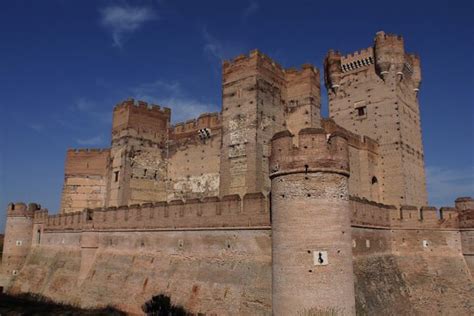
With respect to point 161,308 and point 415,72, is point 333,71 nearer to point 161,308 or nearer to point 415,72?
point 415,72

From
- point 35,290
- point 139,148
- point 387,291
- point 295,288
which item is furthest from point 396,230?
point 35,290

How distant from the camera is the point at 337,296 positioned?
988 cm

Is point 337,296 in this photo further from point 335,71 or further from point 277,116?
point 335,71

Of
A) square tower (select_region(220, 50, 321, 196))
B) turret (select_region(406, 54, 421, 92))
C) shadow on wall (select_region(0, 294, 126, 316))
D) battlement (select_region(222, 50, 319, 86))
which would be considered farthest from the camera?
turret (select_region(406, 54, 421, 92))

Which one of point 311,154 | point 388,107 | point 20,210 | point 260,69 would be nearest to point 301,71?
point 260,69

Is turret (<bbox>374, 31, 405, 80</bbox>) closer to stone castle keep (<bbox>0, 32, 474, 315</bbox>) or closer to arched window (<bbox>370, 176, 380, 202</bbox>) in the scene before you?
stone castle keep (<bbox>0, 32, 474, 315</bbox>)

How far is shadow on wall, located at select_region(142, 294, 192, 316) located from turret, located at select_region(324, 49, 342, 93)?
1937 cm

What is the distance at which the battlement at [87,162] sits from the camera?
1179 inches

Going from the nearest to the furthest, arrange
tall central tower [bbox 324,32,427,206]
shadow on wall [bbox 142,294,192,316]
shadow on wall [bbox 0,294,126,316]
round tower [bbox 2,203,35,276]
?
1. shadow on wall [bbox 142,294,192,316]
2. shadow on wall [bbox 0,294,126,316]
3. tall central tower [bbox 324,32,427,206]
4. round tower [bbox 2,203,35,276]

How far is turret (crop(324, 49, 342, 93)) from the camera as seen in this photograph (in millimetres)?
27781

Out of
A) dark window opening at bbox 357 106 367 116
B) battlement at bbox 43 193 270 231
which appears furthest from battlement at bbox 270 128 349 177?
dark window opening at bbox 357 106 367 116

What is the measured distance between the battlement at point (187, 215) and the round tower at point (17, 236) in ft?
26.3

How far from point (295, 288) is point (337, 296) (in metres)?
1.04

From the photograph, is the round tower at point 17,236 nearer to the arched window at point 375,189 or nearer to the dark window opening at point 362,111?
the arched window at point 375,189
